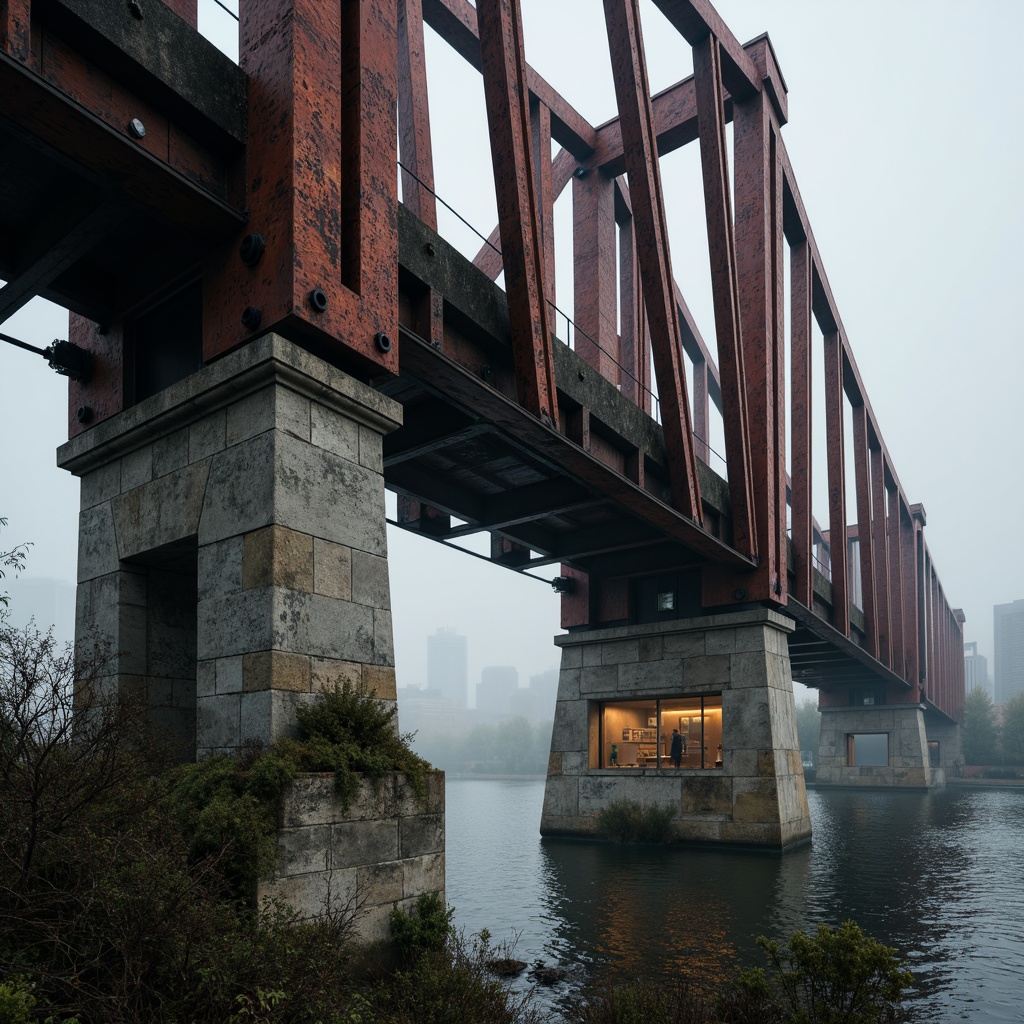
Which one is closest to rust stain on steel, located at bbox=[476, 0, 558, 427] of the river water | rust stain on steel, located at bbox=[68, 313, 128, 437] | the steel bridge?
the steel bridge

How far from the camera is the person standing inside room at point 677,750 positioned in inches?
990

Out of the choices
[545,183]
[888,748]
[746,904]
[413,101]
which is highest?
[545,183]

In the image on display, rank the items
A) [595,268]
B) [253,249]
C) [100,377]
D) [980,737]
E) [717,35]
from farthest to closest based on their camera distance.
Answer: [980,737] → [595,268] → [717,35] → [100,377] → [253,249]

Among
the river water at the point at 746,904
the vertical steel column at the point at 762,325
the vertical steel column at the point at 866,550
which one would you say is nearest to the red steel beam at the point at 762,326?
the vertical steel column at the point at 762,325

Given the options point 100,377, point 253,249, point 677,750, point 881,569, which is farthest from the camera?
point 881,569

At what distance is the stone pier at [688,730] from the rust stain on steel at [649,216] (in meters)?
6.86

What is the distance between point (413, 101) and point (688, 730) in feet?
55.9

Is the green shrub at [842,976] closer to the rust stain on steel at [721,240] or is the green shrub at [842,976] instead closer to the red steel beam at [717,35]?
the rust stain on steel at [721,240]

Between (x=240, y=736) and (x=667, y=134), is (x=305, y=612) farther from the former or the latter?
(x=667, y=134)

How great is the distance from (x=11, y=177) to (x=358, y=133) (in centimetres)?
396

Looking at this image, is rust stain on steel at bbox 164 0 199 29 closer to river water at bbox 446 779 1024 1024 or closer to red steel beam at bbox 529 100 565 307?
red steel beam at bbox 529 100 565 307

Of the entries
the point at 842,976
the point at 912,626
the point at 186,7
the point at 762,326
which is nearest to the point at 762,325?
the point at 762,326

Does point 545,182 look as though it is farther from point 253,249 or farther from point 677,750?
point 677,750

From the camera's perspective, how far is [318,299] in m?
9.80
